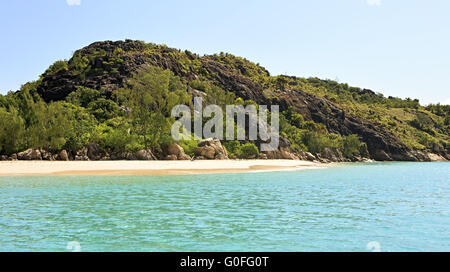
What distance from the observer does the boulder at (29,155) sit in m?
Answer: 56.4

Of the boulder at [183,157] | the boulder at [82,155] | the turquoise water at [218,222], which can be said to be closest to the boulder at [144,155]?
the boulder at [183,157]

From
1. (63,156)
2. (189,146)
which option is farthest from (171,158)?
(63,156)

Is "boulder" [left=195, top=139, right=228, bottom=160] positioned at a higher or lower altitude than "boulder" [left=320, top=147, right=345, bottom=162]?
higher

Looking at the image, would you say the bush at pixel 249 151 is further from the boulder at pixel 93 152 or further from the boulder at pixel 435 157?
the boulder at pixel 435 157

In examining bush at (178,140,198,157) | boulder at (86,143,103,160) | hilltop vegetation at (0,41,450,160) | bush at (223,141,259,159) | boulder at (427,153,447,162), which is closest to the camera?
hilltop vegetation at (0,41,450,160)

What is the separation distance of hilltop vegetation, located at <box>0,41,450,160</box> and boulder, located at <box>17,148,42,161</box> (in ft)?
4.38

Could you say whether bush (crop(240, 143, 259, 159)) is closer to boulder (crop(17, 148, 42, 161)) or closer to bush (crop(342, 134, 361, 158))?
boulder (crop(17, 148, 42, 161))

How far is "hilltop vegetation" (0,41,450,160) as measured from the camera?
63062 mm

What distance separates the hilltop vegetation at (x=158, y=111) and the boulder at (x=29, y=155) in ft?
4.38

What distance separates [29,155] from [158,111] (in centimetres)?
2938

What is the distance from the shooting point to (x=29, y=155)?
5706 centimetres

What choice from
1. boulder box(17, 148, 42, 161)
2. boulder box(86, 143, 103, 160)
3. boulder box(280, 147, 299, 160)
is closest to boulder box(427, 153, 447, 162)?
boulder box(280, 147, 299, 160)

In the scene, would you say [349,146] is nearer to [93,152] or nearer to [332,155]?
[332,155]

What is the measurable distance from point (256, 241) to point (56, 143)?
55828 mm
